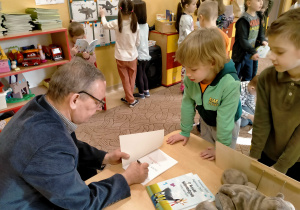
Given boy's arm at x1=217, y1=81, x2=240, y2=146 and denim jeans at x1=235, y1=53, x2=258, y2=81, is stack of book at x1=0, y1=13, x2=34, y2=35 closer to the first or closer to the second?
boy's arm at x1=217, y1=81, x2=240, y2=146

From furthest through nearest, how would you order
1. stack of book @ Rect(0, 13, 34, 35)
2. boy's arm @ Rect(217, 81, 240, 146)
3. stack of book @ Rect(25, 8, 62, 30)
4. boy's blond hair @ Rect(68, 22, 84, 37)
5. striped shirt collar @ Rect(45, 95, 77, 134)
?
1. boy's blond hair @ Rect(68, 22, 84, 37)
2. stack of book @ Rect(25, 8, 62, 30)
3. stack of book @ Rect(0, 13, 34, 35)
4. boy's arm @ Rect(217, 81, 240, 146)
5. striped shirt collar @ Rect(45, 95, 77, 134)

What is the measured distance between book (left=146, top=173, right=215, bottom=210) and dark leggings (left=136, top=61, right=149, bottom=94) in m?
2.72

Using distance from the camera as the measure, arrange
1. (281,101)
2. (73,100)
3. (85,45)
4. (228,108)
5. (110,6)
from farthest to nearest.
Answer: (110,6), (85,45), (228,108), (281,101), (73,100)

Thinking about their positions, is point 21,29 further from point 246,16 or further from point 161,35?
point 246,16

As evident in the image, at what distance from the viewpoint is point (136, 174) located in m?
1.05

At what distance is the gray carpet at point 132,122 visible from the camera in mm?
2742

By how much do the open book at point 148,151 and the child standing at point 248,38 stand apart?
2.33 m

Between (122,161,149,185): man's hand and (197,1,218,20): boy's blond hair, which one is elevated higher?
(197,1,218,20): boy's blond hair

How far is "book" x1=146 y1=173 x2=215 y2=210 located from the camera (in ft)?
3.12

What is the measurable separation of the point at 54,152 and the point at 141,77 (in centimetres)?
295

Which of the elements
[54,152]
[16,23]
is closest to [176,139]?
[54,152]

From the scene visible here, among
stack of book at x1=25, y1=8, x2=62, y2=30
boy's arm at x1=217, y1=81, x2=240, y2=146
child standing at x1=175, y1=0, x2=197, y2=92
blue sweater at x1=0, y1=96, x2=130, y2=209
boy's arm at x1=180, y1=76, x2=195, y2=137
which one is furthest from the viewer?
child standing at x1=175, y1=0, x2=197, y2=92

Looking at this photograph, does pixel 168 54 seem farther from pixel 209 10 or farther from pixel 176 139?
pixel 176 139

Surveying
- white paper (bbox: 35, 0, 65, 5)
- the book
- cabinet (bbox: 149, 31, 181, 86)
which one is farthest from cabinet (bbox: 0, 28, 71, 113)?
the book
